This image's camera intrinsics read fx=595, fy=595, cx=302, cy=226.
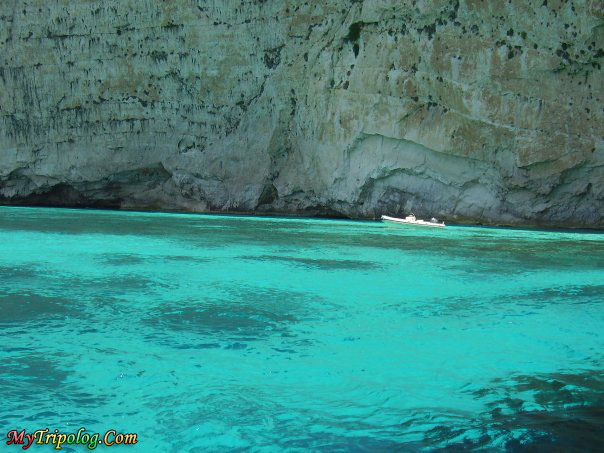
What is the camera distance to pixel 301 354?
3.79 meters

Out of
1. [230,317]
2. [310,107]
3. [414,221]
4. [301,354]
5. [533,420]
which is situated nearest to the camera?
[533,420]

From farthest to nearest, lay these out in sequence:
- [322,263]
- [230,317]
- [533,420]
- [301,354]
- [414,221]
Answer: [414,221], [322,263], [230,317], [301,354], [533,420]

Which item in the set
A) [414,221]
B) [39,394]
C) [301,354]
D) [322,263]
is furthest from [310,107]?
[39,394]

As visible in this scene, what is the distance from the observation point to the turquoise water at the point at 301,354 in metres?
2.68

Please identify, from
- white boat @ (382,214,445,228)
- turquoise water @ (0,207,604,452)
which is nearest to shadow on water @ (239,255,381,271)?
turquoise water @ (0,207,604,452)

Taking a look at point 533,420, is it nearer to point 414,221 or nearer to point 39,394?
point 39,394

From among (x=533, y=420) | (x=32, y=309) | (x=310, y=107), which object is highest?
(x=310, y=107)

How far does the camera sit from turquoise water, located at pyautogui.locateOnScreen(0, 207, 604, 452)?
2682 mm

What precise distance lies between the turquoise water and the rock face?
36.5 feet

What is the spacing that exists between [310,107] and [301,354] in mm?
18083

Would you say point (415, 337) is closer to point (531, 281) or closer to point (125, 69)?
point (531, 281)

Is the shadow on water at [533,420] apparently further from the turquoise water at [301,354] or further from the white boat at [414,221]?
the white boat at [414,221]

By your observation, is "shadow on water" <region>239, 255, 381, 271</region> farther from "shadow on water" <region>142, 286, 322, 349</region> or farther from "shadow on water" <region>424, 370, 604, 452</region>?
"shadow on water" <region>424, 370, 604, 452</region>

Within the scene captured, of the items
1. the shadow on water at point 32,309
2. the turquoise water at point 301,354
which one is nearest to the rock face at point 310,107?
the turquoise water at point 301,354
